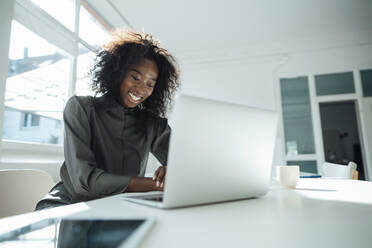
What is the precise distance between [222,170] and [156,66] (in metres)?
0.93

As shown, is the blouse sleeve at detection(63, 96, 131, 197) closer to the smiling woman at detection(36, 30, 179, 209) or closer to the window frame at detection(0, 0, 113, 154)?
the smiling woman at detection(36, 30, 179, 209)

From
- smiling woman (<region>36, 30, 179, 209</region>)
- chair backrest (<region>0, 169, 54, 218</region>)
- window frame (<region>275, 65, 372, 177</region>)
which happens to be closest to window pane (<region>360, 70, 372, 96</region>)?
window frame (<region>275, 65, 372, 177</region>)

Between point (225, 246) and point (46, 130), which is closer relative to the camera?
point (225, 246)

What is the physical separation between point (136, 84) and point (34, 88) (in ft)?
5.96

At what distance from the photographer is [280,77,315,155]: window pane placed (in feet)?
14.3

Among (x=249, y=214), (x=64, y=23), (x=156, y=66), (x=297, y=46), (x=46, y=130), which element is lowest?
(x=249, y=214)

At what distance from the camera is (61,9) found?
2891mm

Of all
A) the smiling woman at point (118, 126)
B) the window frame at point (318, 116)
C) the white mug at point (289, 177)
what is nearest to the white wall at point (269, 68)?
the window frame at point (318, 116)

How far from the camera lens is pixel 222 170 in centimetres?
54

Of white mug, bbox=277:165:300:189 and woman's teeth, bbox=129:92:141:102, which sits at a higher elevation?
woman's teeth, bbox=129:92:141:102

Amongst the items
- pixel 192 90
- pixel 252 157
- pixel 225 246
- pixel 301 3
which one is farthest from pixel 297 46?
pixel 225 246

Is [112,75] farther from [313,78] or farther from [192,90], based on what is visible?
[313,78]

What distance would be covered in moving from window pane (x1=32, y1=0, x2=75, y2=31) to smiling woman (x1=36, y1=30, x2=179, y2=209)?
5.81ft

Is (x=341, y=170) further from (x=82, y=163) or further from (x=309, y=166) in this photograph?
(x=309, y=166)
